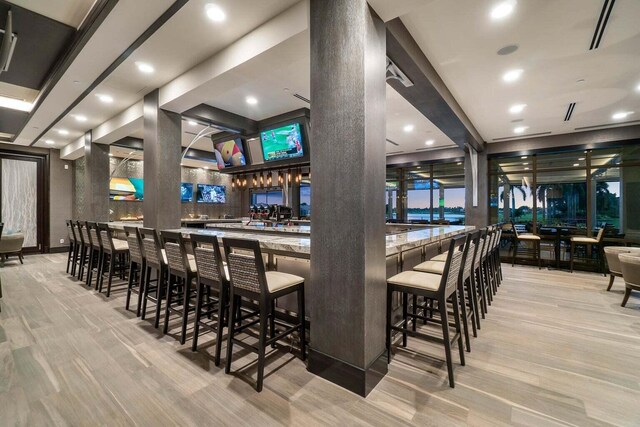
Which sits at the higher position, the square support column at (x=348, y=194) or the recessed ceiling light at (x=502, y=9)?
the recessed ceiling light at (x=502, y=9)

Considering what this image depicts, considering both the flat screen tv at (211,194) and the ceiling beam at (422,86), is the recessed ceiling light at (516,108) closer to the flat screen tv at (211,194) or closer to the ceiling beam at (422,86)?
the ceiling beam at (422,86)

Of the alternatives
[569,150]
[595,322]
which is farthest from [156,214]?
[569,150]

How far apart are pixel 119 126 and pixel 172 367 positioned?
4991 mm

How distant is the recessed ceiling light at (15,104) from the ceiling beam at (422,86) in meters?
6.62

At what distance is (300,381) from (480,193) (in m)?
6.83

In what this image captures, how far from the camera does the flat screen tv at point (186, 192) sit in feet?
30.9

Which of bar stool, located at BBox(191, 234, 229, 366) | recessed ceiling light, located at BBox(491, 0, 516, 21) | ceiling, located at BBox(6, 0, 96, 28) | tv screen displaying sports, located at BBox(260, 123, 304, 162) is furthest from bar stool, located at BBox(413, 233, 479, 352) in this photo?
ceiling, located at BBox(6, 0, 96, 28)

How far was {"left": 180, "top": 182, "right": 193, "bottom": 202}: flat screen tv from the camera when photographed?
940 centimetres

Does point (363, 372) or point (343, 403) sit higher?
point (363, 372)

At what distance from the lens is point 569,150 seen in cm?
628

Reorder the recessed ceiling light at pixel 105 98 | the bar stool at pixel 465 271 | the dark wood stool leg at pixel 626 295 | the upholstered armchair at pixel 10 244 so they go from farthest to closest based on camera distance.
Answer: the upholstered armchair at pixel 10 244 < the recessed ceiling light at pixel 105 98 < the dark wood stool leg at pixel 626 295 < the bar stool at pixel 465 271

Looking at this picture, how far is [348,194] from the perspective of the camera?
6.22 feet

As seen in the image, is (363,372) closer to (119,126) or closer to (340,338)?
(340,338)

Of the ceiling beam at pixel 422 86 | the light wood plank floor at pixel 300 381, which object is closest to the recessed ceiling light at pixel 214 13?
the ceiling beam at pixel 422 86
